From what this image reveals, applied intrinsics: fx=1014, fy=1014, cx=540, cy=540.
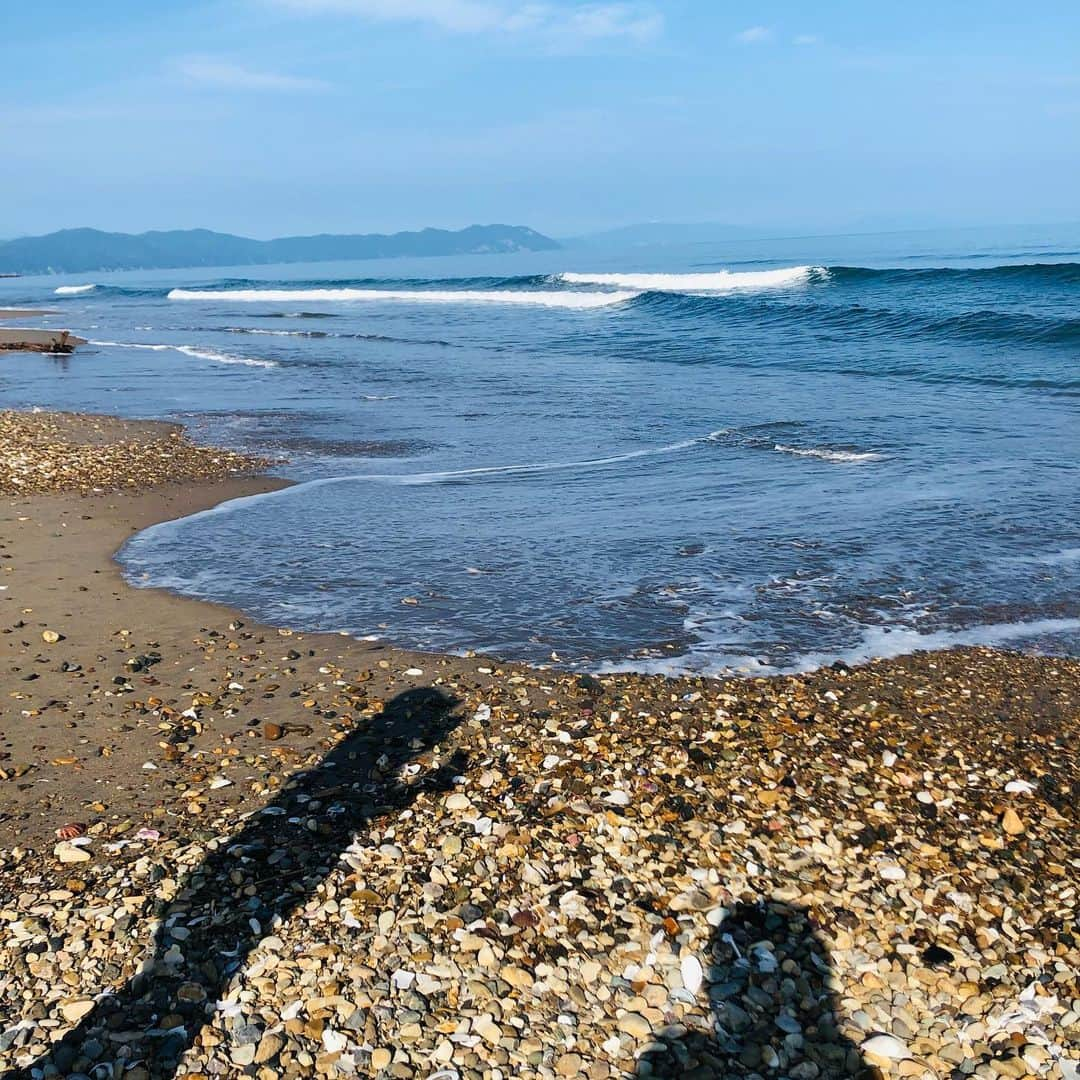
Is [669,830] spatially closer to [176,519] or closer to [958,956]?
[958,956]

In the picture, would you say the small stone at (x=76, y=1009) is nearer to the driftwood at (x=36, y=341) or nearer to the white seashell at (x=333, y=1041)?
the white seashell at (x=333, y=1041)

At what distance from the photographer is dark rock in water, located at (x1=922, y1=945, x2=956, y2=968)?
15.0 ft

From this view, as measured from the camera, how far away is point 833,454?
16.5 metres

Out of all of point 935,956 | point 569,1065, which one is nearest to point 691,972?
point 569,1065

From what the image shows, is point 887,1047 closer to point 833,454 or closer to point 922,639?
point 922,639

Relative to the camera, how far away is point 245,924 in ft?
15.5

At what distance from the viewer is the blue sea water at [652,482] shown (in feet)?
29.6

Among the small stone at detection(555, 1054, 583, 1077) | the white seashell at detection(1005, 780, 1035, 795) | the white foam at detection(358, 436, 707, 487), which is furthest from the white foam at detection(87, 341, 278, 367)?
the small stone at detection(555, 1054, 583, 1077)

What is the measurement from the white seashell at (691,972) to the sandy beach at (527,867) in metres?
0.01

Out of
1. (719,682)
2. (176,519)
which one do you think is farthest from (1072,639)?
(176,519)

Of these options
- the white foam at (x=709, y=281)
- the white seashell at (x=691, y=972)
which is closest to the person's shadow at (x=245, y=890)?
the white seashell at (x=691, y=972)

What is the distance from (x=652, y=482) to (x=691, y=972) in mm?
10605

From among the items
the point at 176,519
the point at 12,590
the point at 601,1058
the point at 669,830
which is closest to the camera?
the point at 601,1058

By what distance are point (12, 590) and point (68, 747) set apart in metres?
3.49
